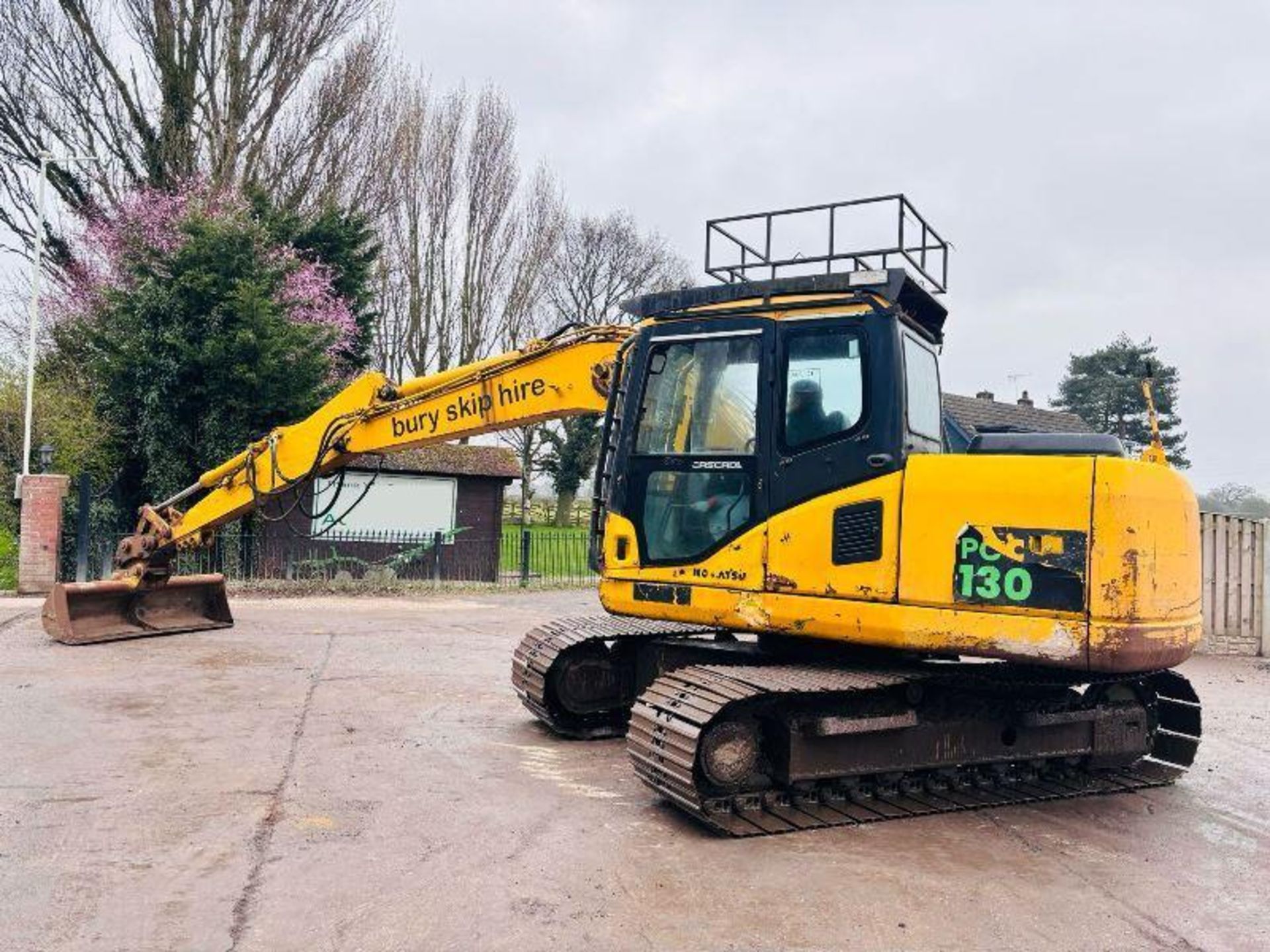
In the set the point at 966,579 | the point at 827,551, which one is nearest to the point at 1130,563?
the point at 966,579

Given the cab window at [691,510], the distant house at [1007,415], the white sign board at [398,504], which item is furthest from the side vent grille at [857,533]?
the distant house at [1007,415]

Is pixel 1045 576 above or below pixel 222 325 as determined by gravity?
below

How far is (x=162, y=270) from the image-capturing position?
18016 mm

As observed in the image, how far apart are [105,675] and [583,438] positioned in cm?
3164

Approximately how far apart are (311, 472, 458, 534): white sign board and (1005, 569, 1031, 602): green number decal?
17570 mm

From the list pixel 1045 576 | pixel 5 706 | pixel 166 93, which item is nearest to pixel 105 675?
pixel 5 706

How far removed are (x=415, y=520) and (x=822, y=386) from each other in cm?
1807

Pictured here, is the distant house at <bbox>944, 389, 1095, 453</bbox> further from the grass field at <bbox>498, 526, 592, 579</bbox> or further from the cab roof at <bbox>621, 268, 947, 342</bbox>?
the cab roof at <bbox>621, 268, 947, 342</bbox>

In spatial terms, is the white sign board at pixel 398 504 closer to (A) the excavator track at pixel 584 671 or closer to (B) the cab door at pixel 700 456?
(A) the excavator track at pixel 584 671

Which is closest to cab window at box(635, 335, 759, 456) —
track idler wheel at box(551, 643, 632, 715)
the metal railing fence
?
track idler wheel at box(551, 643, 632, 715)

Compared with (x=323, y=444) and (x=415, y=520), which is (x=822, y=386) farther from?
(x=415, y=520)

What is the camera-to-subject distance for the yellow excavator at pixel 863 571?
497 centimetres

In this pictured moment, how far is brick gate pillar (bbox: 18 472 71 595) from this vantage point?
49.6 feet

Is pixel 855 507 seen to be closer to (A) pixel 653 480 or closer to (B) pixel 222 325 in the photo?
(A) pixel 653 480
